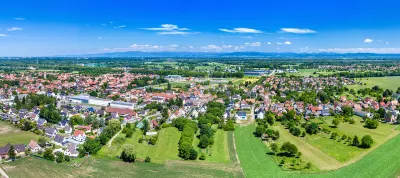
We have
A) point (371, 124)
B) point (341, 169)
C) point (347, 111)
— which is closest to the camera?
point (341, 169)

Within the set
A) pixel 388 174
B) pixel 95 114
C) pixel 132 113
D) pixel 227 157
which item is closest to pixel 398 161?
pixel 388 174

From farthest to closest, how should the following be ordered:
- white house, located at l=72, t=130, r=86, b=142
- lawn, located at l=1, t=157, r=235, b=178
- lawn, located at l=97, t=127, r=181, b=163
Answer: white house, located at l=72, t=130, r=86, b=142, lawn, located at l=97, t=127, r=181, b=163, lawn, located at l=1, t=157, r=235, b=178

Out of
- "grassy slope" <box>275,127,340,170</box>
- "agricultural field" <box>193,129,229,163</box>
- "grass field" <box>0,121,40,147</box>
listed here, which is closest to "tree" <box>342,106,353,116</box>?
"grassy slope" <box>275,127,340,170</box>

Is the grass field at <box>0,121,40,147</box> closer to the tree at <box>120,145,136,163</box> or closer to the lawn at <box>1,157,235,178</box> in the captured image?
the lawn at <box>1,157,235,178</box>

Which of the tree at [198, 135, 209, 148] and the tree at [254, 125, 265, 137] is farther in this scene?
the tree at [254, 125, 265, 137]

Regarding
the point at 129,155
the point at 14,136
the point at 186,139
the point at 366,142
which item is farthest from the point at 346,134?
the point at 14,136

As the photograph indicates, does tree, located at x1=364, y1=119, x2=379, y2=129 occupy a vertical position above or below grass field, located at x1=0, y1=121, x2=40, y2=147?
above

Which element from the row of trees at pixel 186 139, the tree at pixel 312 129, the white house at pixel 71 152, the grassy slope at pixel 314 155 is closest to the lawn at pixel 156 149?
the row of trees at pixel 186 139

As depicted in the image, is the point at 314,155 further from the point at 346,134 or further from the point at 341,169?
the point at 346,134
